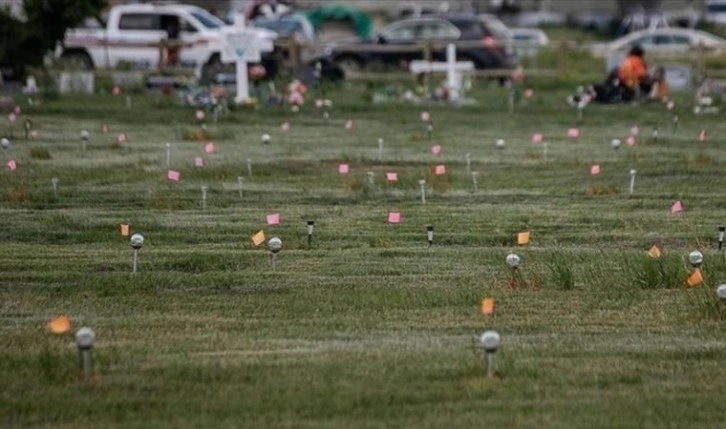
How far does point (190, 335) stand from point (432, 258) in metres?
3.48

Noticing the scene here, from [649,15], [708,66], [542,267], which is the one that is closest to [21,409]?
[542,267]

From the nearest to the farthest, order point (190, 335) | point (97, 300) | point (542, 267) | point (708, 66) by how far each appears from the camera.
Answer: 1. point (190, 335)
2. point (97, 300)
3. point (542, 267)
4. point (708, 66)

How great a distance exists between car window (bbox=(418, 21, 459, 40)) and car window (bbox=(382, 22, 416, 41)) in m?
0.21

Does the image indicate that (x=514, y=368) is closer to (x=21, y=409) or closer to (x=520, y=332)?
(x=520, y=332)

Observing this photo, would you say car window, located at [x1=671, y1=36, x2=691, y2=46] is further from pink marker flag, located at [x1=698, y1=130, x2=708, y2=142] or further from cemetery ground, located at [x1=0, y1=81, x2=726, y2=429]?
cemetery ground, located at [x1=0, y1=81, x2=726, y2=429]

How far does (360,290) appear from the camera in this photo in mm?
12430

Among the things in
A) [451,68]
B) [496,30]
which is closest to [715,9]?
[496,30]

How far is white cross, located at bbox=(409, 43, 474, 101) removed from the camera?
110 ft

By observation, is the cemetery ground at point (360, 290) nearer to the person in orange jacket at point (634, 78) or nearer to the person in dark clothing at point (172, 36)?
the person in orange jacket at point (634, 78)

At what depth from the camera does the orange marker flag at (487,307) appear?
429 inches

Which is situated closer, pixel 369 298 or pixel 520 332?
pixel 520 332

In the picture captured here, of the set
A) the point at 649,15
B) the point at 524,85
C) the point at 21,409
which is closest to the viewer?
the point at 21,409

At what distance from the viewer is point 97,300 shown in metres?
12.0

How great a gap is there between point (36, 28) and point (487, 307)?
22.8m
